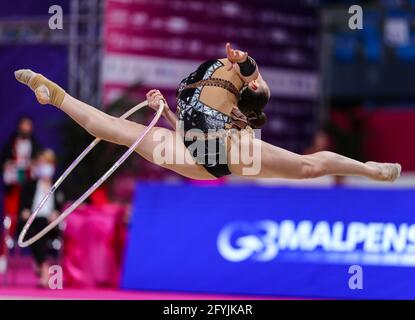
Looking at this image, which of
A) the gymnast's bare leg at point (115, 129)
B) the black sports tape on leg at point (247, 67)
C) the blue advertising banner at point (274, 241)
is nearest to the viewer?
the black sports tape on leg at point (247, 67)

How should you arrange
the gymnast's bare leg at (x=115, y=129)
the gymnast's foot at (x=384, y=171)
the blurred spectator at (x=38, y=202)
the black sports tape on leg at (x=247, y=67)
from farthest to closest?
the blurred spectator at (x=38, y=202), the gymnast's foot at (x=384, y=171), the gymnast's bare leg at (x=115, y=129), the black sports tape on leg at (x=247, y=67)

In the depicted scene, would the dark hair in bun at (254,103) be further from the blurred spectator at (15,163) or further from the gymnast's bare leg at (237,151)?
the blurred spectator at (15,163)

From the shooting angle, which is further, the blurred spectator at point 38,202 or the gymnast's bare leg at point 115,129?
the blurred spectator at point 38,202

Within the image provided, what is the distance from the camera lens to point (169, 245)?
10.3 metres

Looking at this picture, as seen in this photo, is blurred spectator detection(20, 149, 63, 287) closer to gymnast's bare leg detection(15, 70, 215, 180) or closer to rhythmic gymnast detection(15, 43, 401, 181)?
gymnast's bare leg detection(15, 70, 215, 180)

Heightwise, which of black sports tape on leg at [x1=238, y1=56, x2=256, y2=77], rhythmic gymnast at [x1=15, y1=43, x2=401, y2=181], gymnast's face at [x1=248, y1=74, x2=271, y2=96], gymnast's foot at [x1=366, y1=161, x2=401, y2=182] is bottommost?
gymnast's foot at [x1=366, y1=161, x2=401, y2=182]

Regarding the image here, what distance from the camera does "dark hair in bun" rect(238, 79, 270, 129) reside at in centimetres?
669

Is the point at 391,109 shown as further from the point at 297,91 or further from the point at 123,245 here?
→ the point at 123,245

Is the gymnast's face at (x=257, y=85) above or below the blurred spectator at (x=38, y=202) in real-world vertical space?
above

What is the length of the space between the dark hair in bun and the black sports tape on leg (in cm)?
16

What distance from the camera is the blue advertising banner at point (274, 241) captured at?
9461 mm

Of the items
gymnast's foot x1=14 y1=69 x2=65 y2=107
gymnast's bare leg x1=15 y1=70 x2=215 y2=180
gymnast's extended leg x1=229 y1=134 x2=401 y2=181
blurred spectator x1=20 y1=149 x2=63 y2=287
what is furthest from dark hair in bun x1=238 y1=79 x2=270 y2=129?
blurred spectator x1=20 y1=149 x2=63 y2=287

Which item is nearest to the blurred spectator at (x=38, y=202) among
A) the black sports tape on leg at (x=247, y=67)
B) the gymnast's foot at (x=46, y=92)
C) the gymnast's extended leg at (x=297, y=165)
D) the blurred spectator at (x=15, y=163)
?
the blurred spectator at (x=15, y=163)

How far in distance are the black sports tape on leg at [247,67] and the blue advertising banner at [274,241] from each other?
3.43 metres
